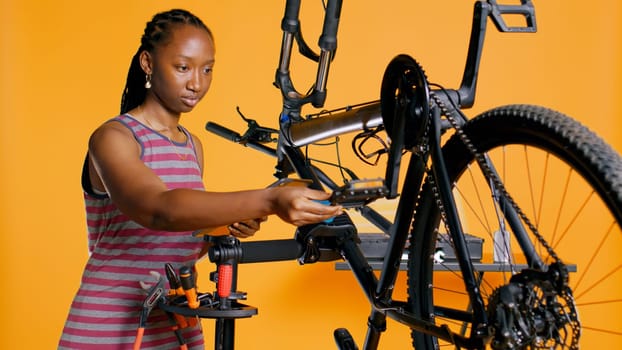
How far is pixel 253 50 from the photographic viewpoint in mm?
3295

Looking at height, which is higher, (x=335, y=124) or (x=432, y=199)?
(x=335, y=124)

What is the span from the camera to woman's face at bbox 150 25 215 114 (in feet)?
5.21

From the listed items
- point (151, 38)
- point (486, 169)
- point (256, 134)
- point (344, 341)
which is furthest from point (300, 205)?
point (256, 134)

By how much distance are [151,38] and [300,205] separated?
64 cm

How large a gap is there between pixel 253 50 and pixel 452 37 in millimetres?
746

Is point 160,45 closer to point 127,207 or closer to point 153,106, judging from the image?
point 153,106

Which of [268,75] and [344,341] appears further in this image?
[268,75]

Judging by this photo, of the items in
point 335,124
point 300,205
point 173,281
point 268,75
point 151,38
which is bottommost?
point 173,281

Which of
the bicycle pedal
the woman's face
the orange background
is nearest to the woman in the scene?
the woman's face

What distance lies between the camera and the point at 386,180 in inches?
51.1

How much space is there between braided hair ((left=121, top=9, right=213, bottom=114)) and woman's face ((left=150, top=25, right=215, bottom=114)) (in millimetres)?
16

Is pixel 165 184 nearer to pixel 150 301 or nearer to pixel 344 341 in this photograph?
pixel 150 301

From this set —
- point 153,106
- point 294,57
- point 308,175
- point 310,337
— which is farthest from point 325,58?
point 310,337

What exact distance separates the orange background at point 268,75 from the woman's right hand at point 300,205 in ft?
6.88
